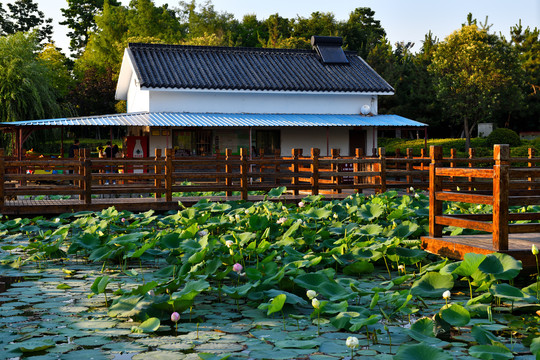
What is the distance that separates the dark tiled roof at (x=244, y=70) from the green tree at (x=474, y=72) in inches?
296

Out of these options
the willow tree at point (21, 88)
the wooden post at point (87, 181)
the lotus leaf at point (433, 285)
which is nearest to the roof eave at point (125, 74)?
the willow tree at point (21, 88)

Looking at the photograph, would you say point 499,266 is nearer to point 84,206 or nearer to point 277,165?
point 84,206

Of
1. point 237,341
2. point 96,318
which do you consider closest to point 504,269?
point 237,341

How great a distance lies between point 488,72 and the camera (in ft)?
111

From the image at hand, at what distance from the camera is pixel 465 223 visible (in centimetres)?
596

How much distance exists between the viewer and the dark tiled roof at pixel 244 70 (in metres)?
25.1

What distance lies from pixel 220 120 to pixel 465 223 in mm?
17798

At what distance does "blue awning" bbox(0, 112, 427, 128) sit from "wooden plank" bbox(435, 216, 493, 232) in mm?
15902

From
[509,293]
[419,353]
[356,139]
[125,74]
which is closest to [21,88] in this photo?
[125,74]

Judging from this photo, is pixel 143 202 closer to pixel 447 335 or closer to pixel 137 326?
pixel 137 326

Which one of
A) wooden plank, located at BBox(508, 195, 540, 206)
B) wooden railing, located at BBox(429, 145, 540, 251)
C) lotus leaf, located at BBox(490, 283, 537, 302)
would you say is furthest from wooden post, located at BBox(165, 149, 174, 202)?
lotus leaf, located at BBox(490, 283, 537, 302)

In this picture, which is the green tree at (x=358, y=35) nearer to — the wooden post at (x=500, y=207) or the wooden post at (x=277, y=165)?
the wooden post at (x=277, y=165)

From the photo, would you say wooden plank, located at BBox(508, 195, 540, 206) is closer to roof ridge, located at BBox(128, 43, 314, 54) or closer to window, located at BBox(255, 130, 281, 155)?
window, located at BBox(255, 130, 281, 155)

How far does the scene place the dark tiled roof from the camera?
2514 cm
